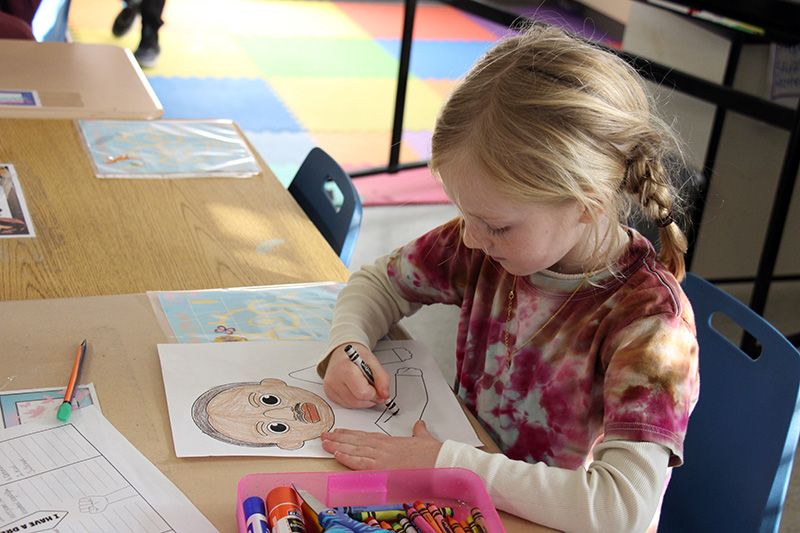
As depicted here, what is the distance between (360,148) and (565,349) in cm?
252

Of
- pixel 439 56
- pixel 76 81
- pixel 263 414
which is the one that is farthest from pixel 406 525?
pixel 439 56

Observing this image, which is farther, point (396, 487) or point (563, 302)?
point (563, 302)

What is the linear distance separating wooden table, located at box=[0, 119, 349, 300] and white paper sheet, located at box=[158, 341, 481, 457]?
0.18m

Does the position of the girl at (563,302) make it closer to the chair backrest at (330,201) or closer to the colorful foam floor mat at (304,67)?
the chair backrest at (330,201)

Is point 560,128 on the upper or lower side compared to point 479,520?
upper

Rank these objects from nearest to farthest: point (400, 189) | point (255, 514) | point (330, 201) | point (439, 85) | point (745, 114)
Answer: point (255, 514) < point (330, 201) < point (745, 114) < point (400, 189) < point (439, 85)

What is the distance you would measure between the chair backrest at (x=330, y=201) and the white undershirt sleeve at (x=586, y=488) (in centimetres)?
57

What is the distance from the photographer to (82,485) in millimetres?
656

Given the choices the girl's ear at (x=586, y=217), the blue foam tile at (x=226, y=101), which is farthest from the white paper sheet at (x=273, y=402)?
the blue foam tile at (x=226, y=101)

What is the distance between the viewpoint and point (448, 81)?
13.9 ft

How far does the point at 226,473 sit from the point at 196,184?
713mm

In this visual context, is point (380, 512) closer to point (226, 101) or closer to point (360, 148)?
point (360, 148)

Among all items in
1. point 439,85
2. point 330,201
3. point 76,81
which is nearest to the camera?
point 330,201

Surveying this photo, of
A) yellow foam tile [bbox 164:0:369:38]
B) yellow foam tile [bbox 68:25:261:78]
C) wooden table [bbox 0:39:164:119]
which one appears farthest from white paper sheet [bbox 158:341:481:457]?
yellow foam tile [bbox 164:0:369:38]
